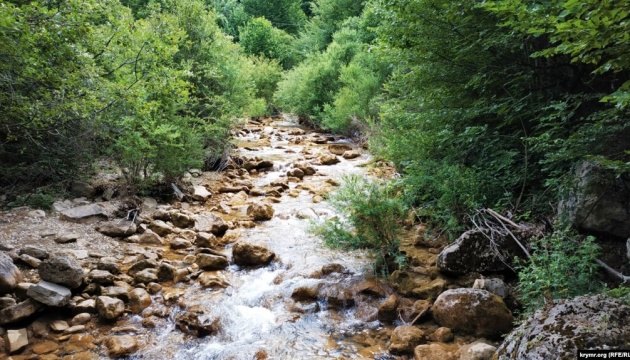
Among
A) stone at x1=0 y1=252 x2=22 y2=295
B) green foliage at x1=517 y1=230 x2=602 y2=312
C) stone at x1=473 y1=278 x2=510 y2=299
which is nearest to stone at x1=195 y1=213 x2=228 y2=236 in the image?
stone at x1=0 y1=252 x2=22 y2=295

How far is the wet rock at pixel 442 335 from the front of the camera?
3938 millimetres

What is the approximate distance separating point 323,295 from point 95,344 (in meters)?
2.73

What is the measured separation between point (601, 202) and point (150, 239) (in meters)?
6.67

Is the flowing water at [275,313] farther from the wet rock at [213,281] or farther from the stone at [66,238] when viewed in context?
the stone at [66,238]

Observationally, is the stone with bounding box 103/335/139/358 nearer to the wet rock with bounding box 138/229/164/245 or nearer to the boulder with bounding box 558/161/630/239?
the wet rock with bounding box 138/229/164/245

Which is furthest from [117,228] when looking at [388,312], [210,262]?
[388,312]

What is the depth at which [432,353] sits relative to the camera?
3682 millimetres

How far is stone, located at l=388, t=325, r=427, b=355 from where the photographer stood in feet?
12.7

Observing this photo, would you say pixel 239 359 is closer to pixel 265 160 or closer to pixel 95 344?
pixel 95 344

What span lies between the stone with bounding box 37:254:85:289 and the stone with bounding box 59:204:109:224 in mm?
2076

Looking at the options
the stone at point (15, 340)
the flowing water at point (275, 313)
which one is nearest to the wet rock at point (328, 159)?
the flowing water at point (275, 313)

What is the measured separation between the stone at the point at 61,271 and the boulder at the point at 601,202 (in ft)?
19.4

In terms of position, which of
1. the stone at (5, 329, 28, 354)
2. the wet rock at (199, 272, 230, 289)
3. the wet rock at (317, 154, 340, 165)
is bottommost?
the wet rock at (199, 272, 230, 289)

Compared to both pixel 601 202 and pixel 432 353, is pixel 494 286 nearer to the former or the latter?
pixel 432 353
